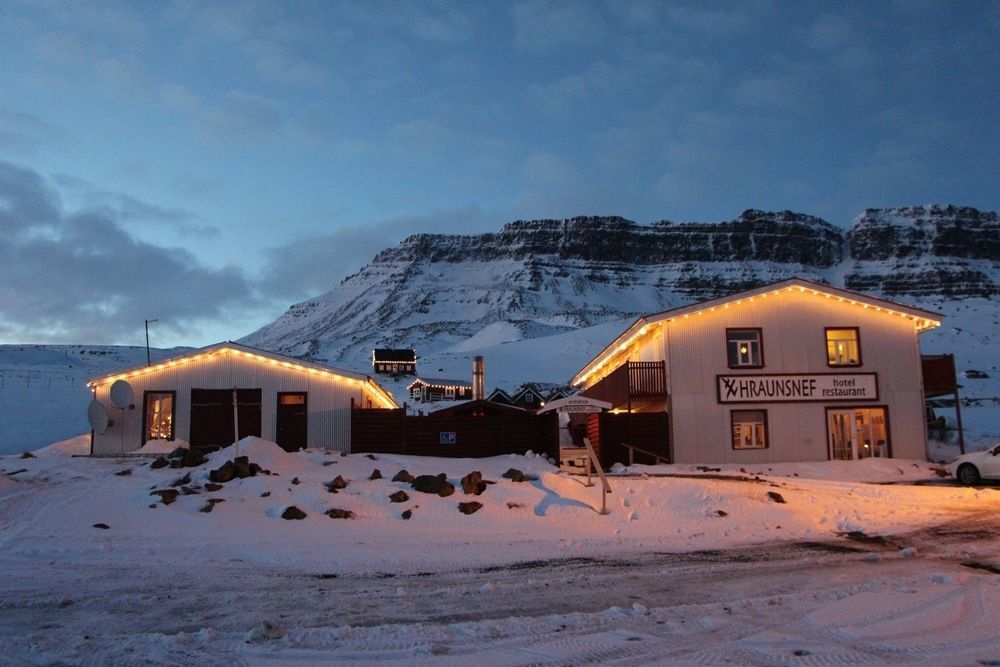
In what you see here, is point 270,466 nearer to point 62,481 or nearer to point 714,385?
point 62,481

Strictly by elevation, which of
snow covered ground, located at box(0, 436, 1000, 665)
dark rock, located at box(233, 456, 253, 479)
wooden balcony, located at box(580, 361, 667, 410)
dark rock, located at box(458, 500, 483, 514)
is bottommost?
snow covered ground, located at box(0, 436, 1000, 665)

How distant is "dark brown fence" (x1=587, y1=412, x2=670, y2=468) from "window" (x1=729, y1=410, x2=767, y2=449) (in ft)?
8.02

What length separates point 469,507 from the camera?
13898 mm

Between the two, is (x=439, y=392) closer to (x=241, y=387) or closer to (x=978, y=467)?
(x=241, y=387)

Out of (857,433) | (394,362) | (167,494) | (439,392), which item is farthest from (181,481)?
(394,362)

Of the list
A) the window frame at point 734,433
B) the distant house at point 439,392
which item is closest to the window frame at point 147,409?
the window frame at point 734,433

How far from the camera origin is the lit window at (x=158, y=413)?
27.0 m

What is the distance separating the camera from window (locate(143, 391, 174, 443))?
2703 centimetres

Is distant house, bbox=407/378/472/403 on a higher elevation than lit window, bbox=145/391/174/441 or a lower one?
higher

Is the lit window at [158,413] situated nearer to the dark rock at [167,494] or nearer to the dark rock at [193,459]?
the dark rock at [193,459]

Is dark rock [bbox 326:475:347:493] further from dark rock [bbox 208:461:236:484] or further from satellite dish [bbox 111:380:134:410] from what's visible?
satellite dish [bbox 111:380:134:410]

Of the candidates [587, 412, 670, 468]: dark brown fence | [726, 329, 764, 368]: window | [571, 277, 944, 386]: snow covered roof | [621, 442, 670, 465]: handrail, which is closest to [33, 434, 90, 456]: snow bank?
[587, 412, 670, 468]: dark brown fence

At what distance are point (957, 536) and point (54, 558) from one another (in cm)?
1340

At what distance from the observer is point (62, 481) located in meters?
17.1
